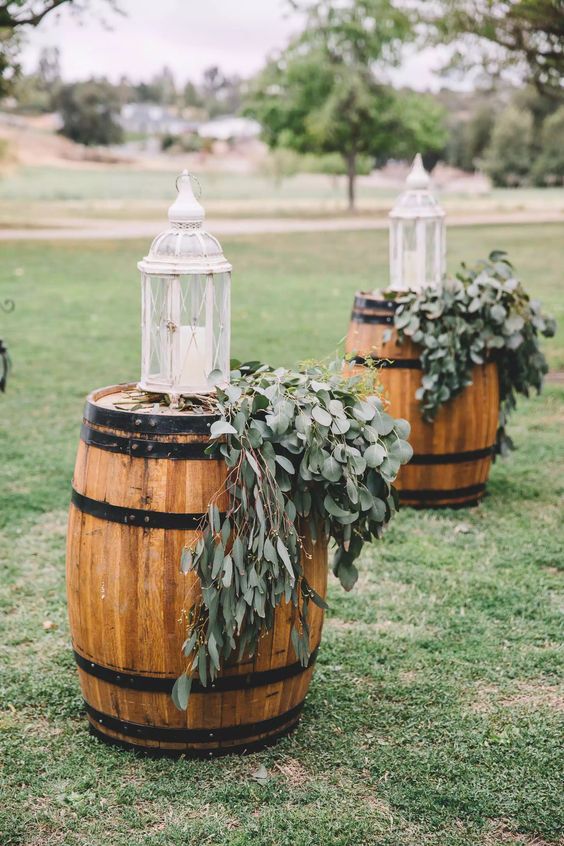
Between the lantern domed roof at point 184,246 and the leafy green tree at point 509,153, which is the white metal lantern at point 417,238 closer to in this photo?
the lantern domed roof at point 184,246

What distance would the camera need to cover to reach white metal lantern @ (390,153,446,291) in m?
6.61

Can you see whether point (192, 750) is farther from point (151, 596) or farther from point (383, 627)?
point (383, 627)

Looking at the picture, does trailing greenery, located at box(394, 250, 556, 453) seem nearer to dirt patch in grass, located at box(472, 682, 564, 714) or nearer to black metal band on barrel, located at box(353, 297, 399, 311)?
black metal band on barrel, located at box(353, 297, 399, 311)

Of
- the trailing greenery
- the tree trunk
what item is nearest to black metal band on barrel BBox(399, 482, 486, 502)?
the trailing greenery

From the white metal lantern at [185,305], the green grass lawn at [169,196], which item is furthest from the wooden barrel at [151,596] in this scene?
the green grass lawn at [169,196]

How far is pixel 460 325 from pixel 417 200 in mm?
1142

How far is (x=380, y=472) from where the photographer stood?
353 cm

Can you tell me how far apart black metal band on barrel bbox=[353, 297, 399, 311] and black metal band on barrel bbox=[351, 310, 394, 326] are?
0.05 m

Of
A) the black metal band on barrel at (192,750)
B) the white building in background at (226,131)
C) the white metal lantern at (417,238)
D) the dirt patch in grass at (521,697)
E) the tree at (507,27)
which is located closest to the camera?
the black metal band on barrel at (192,750)

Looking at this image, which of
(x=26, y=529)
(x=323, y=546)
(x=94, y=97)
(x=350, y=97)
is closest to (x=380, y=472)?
(x=323, y=546)

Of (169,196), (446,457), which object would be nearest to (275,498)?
(446,457)

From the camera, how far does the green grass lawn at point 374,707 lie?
329 centimetres

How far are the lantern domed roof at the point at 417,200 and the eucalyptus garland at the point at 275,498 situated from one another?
3.28 metres

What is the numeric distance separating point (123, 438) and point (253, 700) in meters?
1.01
